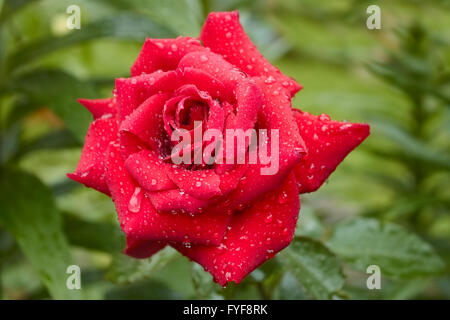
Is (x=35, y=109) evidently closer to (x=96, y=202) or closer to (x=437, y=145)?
(x=96, y=202)

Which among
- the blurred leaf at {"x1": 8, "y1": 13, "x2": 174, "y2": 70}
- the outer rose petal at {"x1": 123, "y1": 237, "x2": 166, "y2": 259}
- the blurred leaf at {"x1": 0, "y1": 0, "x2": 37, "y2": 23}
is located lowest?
the outer rose petal at {"x1": 123, "y1": 237, "x2": 166, "y2": 259}

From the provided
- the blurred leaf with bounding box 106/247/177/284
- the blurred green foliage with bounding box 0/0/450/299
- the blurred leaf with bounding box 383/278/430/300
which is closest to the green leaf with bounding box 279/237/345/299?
the blurred green foliage with bounding box 0/0/450/299

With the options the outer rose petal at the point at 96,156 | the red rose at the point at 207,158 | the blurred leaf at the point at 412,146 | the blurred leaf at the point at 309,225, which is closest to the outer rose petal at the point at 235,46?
the red rose at the point at 207,158

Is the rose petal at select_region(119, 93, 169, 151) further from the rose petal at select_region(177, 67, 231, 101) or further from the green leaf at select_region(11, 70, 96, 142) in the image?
the green leaf at select_region(11, 70, 96, 142)

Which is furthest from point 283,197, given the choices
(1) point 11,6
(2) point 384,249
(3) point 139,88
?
(1) point 11,6
